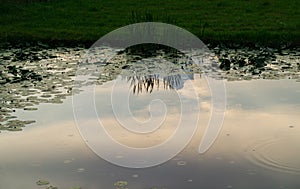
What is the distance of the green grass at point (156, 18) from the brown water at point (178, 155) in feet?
27.8

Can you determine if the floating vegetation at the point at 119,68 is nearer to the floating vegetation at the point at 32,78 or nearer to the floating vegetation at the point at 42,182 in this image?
the floating vegetation at the point at 32,78

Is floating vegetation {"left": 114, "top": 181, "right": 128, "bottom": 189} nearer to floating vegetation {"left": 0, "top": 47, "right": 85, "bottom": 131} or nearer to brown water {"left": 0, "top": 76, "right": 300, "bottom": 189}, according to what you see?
brown water {"left": 0, "top": 76, "right": 300, "bottom": 189}

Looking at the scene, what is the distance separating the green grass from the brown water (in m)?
8.46

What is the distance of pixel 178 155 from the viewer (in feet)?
32.2

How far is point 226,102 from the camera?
1305cm

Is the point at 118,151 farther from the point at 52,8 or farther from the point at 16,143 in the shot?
the point at 52,8

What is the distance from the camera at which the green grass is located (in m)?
21.4

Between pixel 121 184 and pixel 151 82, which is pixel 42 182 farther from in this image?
pixel 151 82

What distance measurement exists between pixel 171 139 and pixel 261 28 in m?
12.7

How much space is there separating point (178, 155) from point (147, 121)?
6.99 ft

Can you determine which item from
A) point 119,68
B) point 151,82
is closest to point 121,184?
point 151,82

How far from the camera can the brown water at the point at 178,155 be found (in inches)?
343

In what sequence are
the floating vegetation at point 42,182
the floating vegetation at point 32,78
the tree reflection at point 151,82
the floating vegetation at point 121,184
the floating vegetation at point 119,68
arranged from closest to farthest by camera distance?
the floating vegetation at point 121,184, the floating vegetation at point 42,182, the floating vegetation at point 32,78, the floating vegetation at point 119,68, the tree reflection at point 151,82

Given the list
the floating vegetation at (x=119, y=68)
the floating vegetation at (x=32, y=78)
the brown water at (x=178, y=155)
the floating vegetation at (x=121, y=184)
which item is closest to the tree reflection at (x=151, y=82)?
the floating vegetation at (x=119, y=68)
